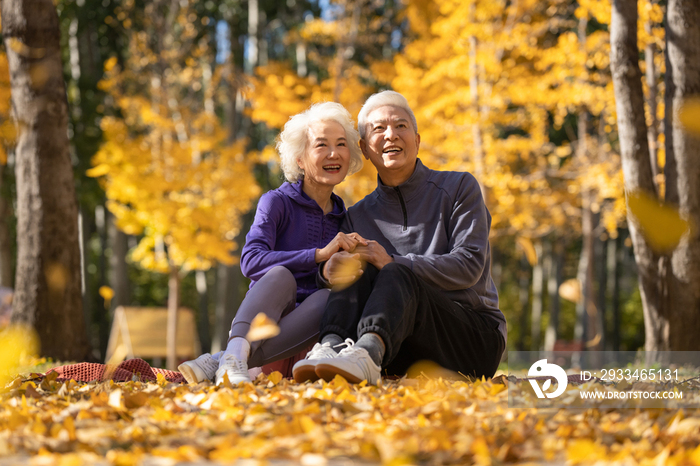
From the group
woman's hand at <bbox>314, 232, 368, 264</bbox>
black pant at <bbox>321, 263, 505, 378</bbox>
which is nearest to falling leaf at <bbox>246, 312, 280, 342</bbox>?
black pant at <bbox>321, 263, 505, 378</bbox>

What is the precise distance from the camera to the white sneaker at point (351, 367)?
7.50 ft

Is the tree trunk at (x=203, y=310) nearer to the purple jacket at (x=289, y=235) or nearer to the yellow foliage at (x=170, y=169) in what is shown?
the yellow foliage at (x=170, y=169)

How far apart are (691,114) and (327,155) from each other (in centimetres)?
348

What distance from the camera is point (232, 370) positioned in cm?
265

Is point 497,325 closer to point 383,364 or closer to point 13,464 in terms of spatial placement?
point 383,364

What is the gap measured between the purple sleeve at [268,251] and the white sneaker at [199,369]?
436mm

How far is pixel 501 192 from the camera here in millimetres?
10164

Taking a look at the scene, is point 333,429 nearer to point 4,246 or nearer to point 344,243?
point 344,243

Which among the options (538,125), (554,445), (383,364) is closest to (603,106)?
(538,125)

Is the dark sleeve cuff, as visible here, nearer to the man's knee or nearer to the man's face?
the man's knee

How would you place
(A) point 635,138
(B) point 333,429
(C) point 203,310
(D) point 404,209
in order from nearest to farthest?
(B) point 333,429 < (D) point 404,209 < (A) point 635,138 < (C) point 203,310

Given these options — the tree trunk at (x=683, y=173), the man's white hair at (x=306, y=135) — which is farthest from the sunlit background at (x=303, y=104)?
the man's white hair at (x=306, y=135)

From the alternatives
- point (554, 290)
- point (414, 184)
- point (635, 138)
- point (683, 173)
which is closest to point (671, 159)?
point (683, 173)

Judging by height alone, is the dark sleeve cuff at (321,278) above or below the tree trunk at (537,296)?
above
